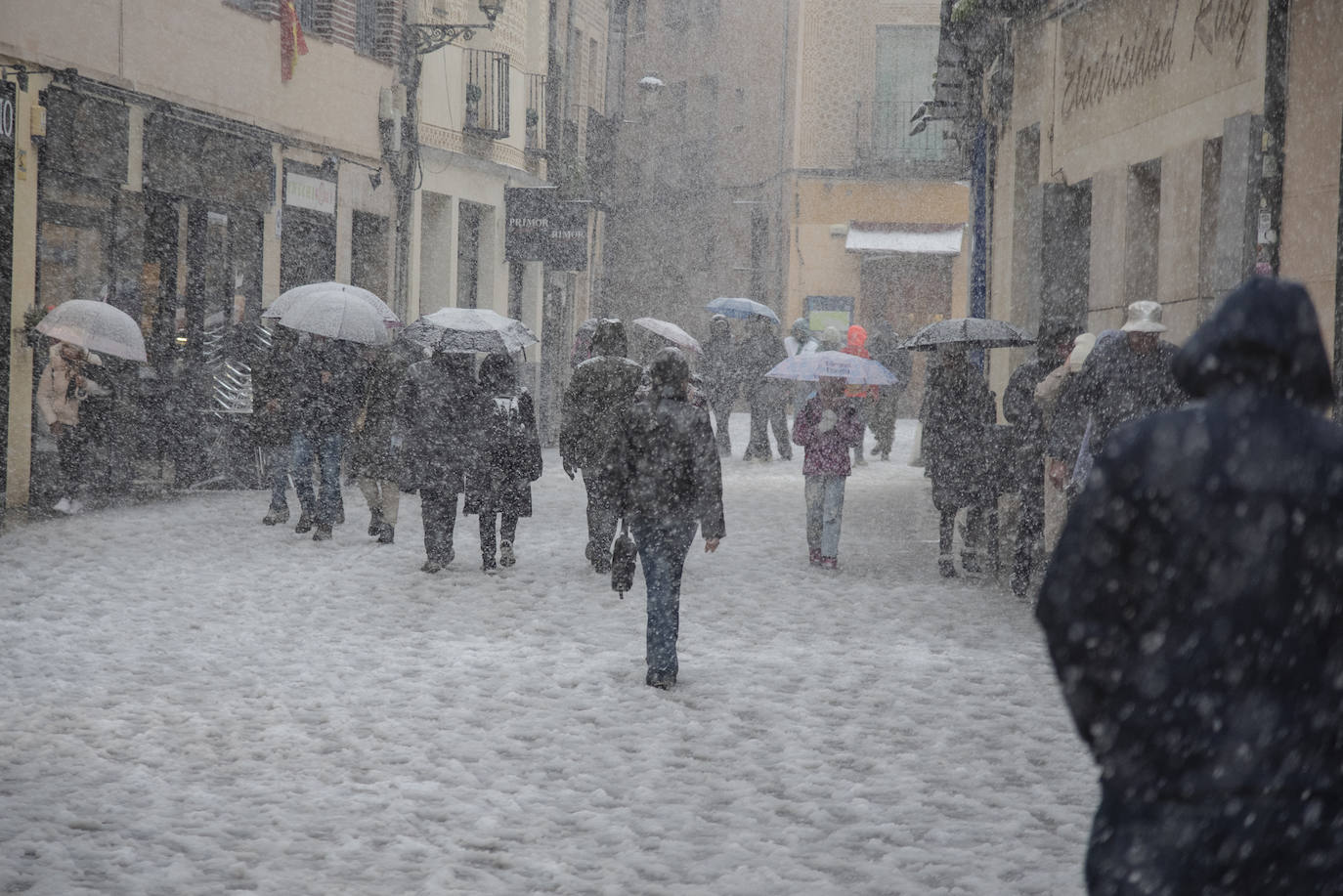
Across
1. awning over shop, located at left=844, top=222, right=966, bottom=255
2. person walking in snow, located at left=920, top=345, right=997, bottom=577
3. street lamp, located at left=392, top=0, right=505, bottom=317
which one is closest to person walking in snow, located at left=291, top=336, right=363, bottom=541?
person walking in snow, located at left=920, top=345, right=997, bottom=577

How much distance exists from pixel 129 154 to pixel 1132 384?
11.6 m

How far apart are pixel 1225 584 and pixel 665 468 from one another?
5423 millimetres

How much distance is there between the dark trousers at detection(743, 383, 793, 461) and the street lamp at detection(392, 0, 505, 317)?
16.3 ft

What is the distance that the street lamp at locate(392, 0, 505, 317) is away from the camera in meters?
23.7

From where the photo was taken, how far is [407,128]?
2431 centimetres

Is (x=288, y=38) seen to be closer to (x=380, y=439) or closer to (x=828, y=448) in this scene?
(x=380, y=439)

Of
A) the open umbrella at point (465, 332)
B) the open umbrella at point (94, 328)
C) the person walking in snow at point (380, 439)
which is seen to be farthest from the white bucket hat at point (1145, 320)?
the open umbrella at point (94, 328)

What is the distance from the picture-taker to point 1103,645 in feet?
9.87

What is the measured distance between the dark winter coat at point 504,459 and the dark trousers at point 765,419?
12.1m

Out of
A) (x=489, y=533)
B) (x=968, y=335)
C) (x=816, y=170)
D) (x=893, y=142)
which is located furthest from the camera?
(x=816, y=170)

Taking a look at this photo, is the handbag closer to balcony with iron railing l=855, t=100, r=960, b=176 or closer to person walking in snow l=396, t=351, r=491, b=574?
person walking in snow l=396, t=351, r=491, b=574

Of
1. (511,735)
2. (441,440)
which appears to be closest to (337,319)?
(441,440)

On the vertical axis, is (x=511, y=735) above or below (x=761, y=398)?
below

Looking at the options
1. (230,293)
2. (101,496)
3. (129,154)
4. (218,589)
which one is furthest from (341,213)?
(218,589)
